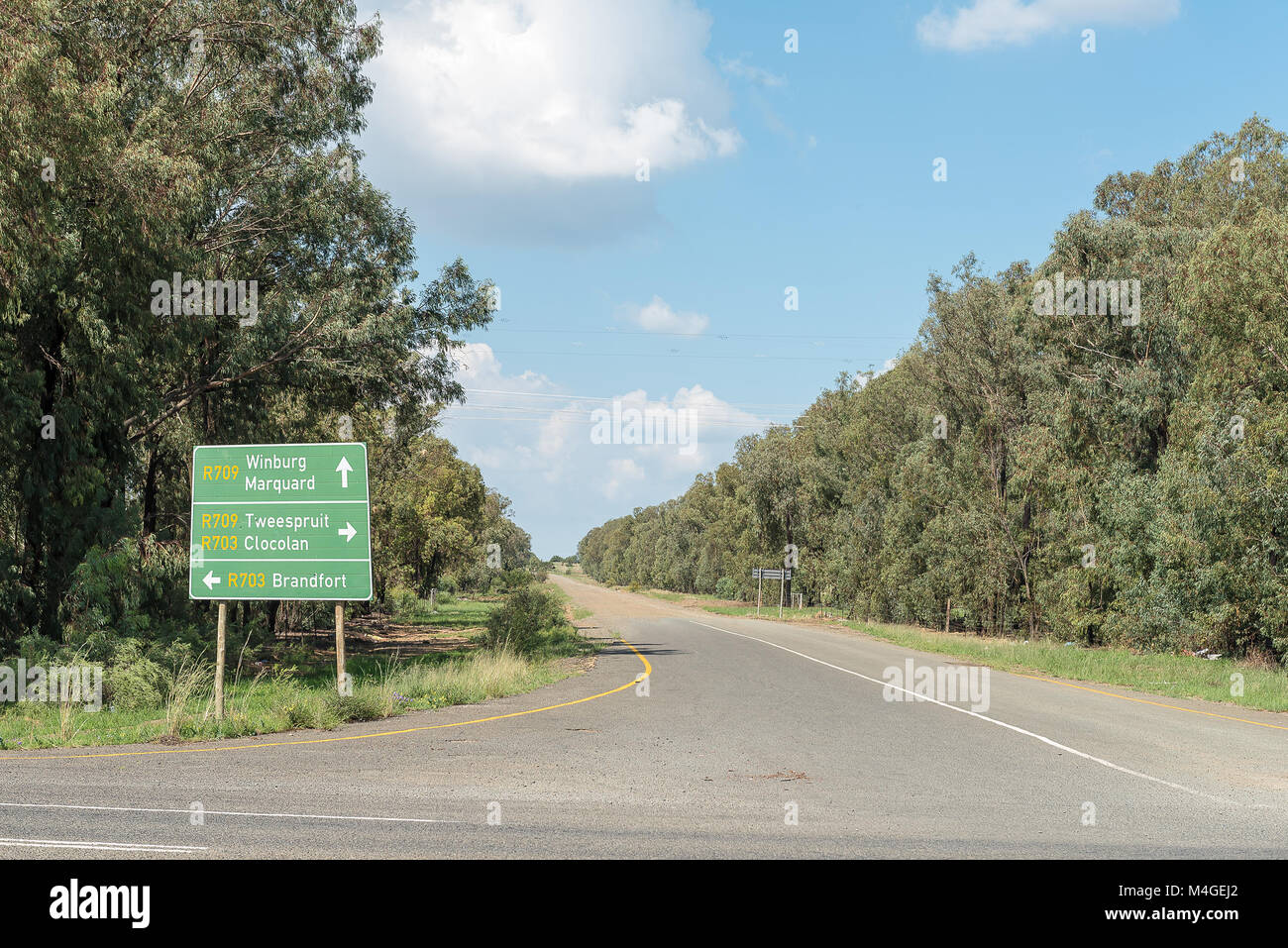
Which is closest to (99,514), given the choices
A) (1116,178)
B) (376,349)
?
(376,349)

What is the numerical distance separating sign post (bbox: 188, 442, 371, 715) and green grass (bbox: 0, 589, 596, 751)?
952mm

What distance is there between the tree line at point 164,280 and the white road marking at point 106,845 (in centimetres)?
1134

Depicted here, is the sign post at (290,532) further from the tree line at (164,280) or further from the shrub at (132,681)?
the tree line at (164,280)

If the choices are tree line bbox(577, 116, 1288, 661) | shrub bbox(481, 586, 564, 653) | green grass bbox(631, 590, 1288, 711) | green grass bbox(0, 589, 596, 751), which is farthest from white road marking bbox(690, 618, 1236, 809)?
tree line bbox(577, 116, 1288, 661)

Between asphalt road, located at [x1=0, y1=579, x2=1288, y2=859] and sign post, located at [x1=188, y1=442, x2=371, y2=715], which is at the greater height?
sign post, located at [x1=188, y1=442, x2=371, y2=715]

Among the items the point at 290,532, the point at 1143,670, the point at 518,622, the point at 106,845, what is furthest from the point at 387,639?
the point at 106,845

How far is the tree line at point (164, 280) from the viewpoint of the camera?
16.6 meters

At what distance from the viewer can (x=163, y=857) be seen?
6.43 metres

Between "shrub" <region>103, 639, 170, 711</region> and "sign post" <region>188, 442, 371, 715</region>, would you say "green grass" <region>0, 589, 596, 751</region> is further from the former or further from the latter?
"sign post" <region>188, 442, 371, 715</region>

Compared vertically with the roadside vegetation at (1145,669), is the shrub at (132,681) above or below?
above

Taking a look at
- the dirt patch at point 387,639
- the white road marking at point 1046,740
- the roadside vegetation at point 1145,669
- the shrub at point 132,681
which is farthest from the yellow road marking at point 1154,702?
the shrub at point 132,681

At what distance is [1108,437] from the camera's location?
111ft

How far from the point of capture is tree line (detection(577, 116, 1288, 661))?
25766mm

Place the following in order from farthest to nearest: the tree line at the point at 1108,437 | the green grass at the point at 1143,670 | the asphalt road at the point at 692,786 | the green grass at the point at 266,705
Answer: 1. the tree line at the point at 1108,437
2. the green grass at the point at 1143,670
3. the green grass at the point at 266,705
4. the asphalt road at the point at 692,786
